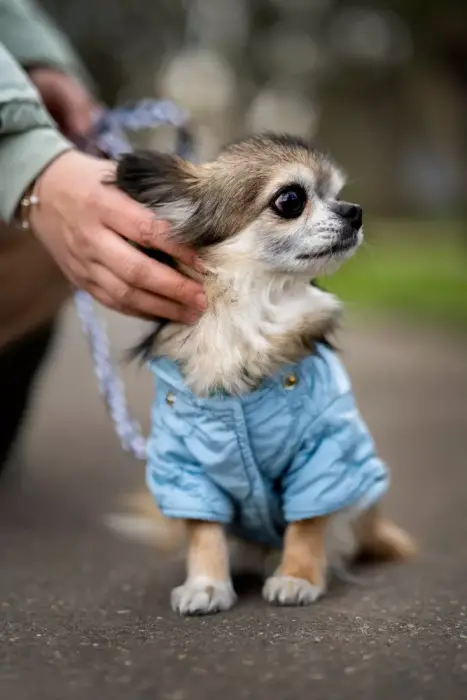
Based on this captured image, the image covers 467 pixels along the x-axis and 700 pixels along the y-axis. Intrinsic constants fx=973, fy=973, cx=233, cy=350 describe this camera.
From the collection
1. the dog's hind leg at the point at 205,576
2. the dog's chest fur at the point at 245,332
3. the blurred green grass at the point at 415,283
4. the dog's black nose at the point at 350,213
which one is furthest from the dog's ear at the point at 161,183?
the blurred green grass at the point at 415,283

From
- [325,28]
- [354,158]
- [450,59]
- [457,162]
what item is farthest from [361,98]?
[450,59]

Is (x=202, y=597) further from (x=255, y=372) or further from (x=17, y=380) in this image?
(x=17, y=380)

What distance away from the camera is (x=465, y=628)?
1.93 m

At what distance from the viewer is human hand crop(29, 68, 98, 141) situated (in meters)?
3.49

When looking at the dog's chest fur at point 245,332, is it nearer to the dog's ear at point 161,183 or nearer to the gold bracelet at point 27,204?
the dog's ear at point 161,183

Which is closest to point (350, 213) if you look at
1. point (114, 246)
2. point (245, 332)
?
point (245, 332)

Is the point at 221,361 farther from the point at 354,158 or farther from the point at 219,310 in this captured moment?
the point at 354,158

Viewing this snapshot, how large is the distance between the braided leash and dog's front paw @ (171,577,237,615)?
57cm

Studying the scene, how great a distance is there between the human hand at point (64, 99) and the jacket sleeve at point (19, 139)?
862 mm

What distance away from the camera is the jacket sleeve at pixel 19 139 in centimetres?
249

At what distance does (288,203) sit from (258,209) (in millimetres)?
72

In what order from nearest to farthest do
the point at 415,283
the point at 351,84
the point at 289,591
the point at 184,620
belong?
the point at 184,620 → the point at 289,591 → the point at 415,283 → the point at 351,84

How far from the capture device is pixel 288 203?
89.9 inches

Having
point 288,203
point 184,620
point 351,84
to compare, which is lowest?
point 351,84
